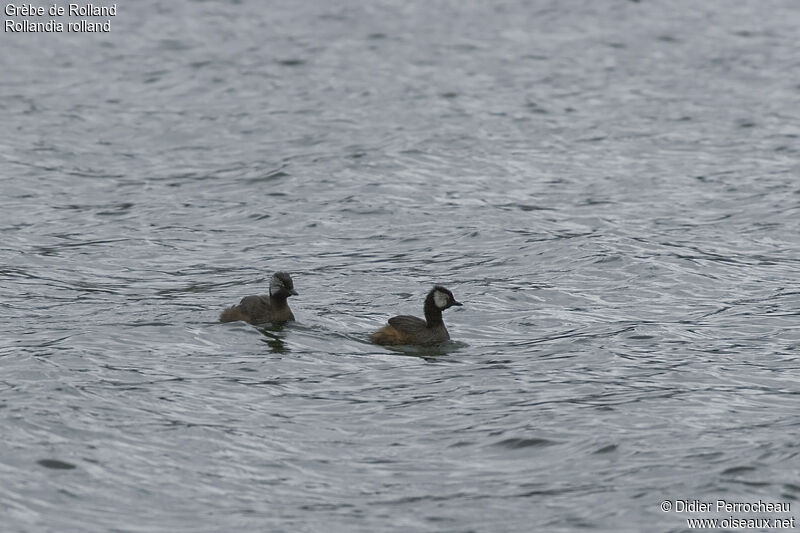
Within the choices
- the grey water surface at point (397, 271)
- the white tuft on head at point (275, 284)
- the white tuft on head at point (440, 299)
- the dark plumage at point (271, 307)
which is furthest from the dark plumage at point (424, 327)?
the white tuft on head at point (275, 284)

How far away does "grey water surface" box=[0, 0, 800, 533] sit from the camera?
11.7m

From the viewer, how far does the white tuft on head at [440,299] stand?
15.6 metres

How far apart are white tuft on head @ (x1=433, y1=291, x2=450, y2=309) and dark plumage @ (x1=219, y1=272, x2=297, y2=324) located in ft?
5.49

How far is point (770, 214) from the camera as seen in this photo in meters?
21.8

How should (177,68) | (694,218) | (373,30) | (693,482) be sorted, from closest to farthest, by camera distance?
(693,482) → (694,218) → (177,68) → (373,30)

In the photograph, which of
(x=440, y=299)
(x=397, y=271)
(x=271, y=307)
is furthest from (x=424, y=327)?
(x=397, y=271)

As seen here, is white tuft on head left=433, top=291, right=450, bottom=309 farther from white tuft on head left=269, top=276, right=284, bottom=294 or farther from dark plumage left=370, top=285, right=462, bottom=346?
white tuft on head left=269, top=276, right=284, bottom=294

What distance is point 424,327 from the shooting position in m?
15.4

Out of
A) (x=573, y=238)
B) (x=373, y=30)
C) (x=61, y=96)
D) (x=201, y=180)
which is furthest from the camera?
(x=373, y=30)

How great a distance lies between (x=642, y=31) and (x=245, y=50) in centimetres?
1053

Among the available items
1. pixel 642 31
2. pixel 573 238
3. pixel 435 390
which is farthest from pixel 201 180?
pixel 642 31

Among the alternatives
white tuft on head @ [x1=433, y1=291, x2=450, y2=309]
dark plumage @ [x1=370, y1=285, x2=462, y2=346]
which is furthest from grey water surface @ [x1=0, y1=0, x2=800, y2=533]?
white tuft on head @ [x1=433, y1=291, x2=450, y2=309]

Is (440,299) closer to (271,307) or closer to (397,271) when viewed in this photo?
(271,307)

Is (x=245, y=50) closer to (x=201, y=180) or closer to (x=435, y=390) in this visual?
(x=201, y=180)
